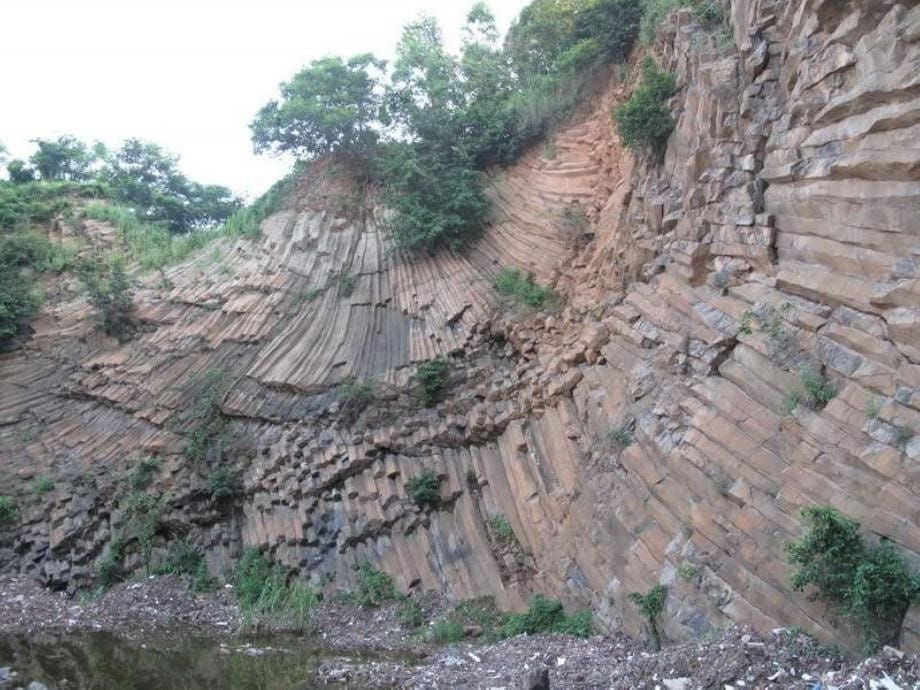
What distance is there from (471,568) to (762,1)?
362 inches

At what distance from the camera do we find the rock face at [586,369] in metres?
6.49

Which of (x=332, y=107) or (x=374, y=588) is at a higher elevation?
(x=332, y=107)

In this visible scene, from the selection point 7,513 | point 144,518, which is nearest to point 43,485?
point 7,513

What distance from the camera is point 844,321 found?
6.73 meters

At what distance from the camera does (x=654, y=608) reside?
7.30 metres

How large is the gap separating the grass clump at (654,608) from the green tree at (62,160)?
22942 millimetres

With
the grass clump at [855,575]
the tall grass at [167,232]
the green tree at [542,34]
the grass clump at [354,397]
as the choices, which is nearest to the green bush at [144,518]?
the grass clump at [354,397]

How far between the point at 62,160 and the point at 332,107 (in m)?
11.6

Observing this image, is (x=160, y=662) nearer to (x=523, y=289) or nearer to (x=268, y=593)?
(x=268, y=593)

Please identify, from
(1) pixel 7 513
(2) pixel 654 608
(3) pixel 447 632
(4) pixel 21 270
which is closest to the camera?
(2) pixel 654 608

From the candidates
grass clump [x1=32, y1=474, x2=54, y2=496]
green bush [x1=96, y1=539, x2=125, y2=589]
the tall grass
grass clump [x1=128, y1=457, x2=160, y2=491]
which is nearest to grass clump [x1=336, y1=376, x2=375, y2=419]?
grass clump [x1=128, y1=457, x2=160, y2=491]

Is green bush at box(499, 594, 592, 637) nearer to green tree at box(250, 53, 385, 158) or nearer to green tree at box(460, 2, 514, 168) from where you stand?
green tree at box(460, 2, 514, 168)

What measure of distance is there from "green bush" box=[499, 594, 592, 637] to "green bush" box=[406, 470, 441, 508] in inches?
117

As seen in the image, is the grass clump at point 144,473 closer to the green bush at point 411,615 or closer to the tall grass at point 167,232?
the tall grass at point 167,232
